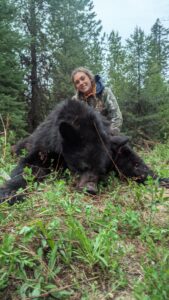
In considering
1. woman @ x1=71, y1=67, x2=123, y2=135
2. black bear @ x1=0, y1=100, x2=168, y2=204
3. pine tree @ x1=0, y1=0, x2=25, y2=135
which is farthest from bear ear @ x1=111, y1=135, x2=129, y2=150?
pine tree @ x1=0, y1=0, x2=25, y2=135

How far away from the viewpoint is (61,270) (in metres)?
1.85

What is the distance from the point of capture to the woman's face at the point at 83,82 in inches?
257

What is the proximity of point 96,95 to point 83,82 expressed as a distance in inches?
16.6

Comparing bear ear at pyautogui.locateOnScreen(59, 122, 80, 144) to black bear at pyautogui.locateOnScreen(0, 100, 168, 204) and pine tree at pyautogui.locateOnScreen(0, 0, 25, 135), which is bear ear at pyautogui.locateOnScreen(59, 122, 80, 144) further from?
pine tree at pyautogui.locateOnScreen(0, 0, 25, 135)

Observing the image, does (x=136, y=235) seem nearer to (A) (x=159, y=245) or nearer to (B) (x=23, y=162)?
(A) (x=159, y=245)

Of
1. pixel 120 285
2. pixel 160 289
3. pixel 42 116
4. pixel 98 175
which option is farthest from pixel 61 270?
pixel 42 116

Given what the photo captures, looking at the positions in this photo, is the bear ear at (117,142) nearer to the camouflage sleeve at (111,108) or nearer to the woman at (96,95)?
the woman at (96,95)

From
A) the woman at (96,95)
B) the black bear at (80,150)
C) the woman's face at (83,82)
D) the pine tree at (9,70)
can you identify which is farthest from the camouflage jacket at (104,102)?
the pine tree at (9,70)

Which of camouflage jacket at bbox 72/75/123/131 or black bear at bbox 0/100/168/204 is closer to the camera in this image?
black bear at bbox 0/100/168/204

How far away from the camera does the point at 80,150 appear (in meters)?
4.31

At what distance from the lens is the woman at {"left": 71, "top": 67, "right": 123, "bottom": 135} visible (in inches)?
258

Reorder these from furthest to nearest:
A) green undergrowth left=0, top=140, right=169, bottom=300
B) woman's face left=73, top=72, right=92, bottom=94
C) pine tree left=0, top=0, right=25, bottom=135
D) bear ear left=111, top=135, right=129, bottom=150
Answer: pine tree left=0, top=0, right=25, bottom=135 < woman's face left=73, top=72, right=92, bottom=94 < bear ear left=111, top=135, right=129, bottom=150 < green undergrowth left=0, top=140, right=169, bottom=300

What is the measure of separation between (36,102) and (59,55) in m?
3.63

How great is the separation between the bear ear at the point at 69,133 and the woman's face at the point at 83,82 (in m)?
2.36
